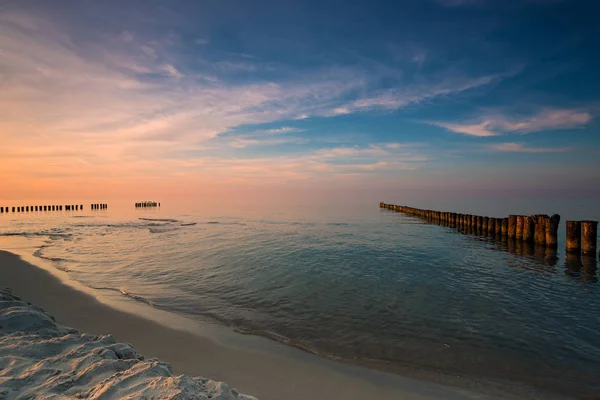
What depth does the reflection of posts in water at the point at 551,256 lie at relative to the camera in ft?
52.3

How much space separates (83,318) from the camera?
6883 mm

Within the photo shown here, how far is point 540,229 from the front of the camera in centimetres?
2117

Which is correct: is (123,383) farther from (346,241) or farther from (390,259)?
(346,241)

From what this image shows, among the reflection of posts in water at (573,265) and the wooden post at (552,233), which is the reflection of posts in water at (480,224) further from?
the reflection of posts in water at (573,265)

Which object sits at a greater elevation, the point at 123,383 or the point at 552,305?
the point at 123,383

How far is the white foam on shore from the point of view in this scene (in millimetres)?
3012

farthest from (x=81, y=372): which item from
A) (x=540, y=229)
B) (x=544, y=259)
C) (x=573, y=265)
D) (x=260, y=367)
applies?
(x=540, y=229)

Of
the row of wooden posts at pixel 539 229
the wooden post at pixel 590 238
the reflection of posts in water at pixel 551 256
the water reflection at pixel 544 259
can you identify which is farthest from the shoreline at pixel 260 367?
the row of wooden posts at pixel 539 229

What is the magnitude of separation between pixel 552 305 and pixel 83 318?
1295 cm

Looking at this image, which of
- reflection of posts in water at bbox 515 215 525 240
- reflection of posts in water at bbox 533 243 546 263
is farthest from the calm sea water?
reflection of posts in water at bbox 515 215 525 240

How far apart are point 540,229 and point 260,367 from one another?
23952 mm

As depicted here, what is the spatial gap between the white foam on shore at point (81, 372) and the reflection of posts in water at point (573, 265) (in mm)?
16683

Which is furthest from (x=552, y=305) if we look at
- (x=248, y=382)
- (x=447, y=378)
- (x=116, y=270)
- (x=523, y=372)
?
(x=116, y=270)

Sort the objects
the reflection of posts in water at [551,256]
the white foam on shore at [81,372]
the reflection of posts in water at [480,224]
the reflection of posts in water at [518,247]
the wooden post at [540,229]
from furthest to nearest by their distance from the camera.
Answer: the reflection of posts in water at [480,224], the wooden post at [540,229], the reflection of posts in water at [518,247], the reflection of posts in water at [551,256], the white foam on shore at [81,372]
